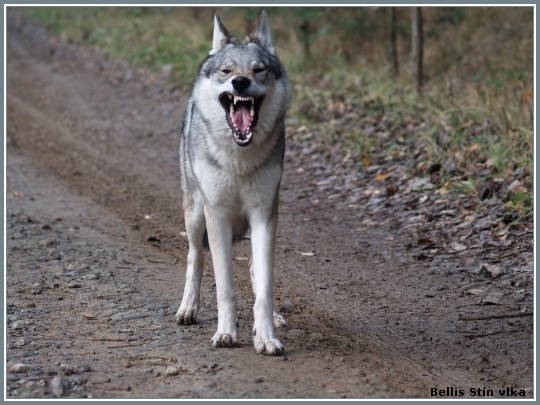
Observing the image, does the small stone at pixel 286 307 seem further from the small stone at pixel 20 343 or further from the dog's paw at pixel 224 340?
the small stone at pixel 20 343

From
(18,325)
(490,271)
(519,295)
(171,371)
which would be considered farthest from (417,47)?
(171,371)

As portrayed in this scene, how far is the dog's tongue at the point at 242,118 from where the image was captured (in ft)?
17.8

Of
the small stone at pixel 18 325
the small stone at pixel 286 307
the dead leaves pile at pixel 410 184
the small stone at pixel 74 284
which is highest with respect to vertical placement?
the dead leaves pile at pixel 410 184

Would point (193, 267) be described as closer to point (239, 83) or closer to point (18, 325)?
point (18, 325)

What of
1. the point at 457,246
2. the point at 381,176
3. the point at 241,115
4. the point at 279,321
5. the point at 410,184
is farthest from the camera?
the point at 381,176

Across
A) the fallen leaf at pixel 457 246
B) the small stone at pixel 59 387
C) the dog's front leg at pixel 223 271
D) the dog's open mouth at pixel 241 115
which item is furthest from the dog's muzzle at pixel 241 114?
the fallen leaf at pixel 457 246

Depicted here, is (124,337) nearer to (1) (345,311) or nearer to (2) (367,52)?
(1) (345,311)

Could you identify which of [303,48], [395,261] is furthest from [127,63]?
[395,261]

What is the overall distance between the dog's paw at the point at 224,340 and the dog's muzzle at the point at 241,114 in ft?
4.01

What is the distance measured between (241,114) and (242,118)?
0.09ft

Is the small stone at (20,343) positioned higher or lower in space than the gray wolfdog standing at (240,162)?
lower

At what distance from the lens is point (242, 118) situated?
5438 mm

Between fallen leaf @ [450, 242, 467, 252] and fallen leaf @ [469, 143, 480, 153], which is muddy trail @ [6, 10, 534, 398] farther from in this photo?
fallen leaf @ [469, 143, 480, 153]

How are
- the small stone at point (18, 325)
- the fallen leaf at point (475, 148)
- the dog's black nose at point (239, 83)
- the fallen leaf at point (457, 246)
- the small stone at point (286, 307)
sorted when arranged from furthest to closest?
the fallen leaf at point (475, 148)
the fallen leaf at point (457, 246)
the small stone at point (286, 307)
the small stone at point (18, 325)
the dog's black nose at point (239, 83)
